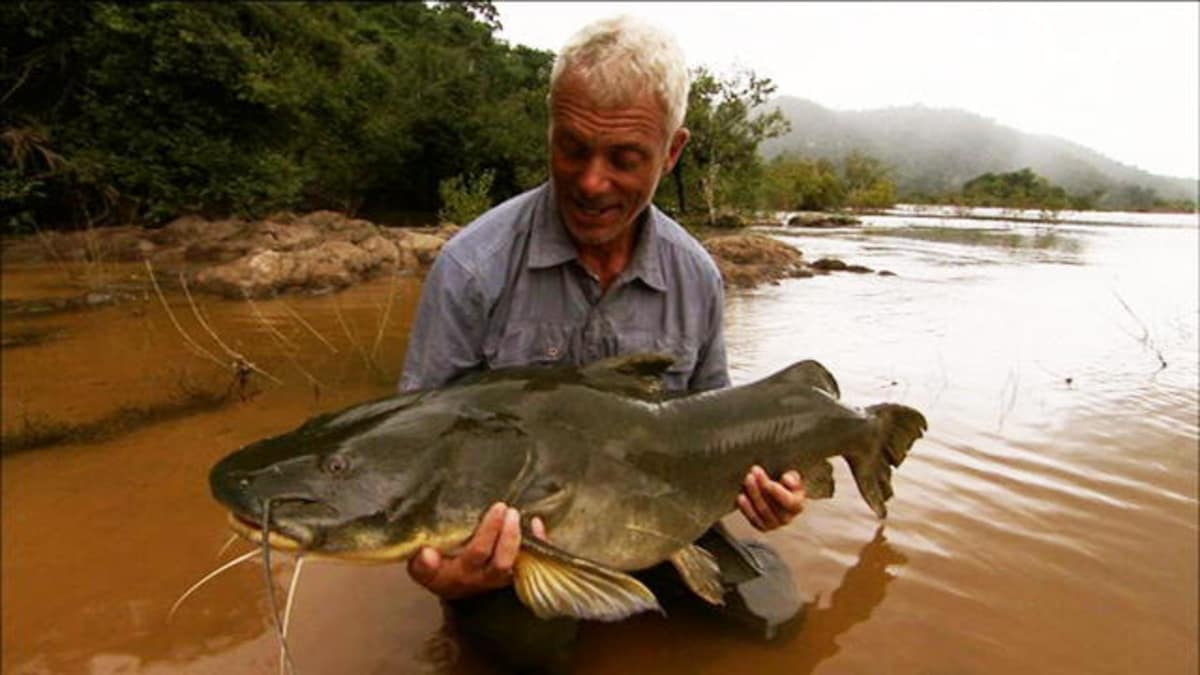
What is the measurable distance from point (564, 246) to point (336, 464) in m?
1.20

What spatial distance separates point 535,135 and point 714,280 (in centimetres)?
2057

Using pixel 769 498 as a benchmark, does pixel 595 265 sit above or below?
above

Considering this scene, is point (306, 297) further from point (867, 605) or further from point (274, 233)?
point (867, 605)

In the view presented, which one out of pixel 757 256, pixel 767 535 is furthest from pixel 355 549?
pixel 757 256

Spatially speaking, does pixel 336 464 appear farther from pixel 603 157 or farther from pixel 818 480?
pixel 818 480

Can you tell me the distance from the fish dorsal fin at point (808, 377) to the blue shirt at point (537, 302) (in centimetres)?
38

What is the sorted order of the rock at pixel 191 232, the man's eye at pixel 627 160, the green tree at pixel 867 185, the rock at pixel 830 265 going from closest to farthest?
the man's eye at pixel 627 160, the rock at pixel 191 232, the rock at pixel 830 265, the green tree at pixel 867 185

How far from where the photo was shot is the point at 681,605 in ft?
8.93

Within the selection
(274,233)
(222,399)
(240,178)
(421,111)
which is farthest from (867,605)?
Result: (421,111)

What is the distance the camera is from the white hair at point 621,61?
6.85 ft

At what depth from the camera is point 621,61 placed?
209 cm

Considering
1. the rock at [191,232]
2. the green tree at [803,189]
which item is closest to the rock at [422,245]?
the rock at [191,232]

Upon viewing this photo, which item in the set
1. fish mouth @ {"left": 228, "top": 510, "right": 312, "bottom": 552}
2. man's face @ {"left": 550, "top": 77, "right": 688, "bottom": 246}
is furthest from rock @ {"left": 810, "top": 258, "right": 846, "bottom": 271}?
fish mouth @ {"left": 228, "top": 510, "right": 312, "bottom": 552}

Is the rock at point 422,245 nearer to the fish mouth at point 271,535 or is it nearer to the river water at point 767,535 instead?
the river water at point 767,535
